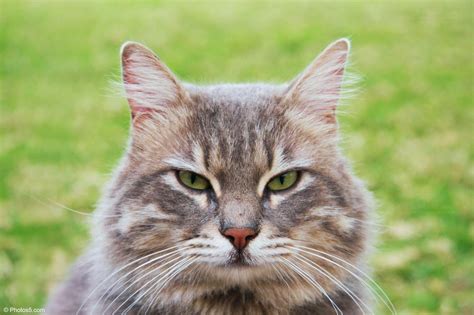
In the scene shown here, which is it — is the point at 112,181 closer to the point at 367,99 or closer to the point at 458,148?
the point at 458,148

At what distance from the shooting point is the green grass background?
18.5ft

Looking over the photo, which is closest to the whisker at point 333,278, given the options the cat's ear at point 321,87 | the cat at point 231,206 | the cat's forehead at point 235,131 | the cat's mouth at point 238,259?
the cat at point 231,206

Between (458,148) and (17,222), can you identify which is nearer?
(17,222)

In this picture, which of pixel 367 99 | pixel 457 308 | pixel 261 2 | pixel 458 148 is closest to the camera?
pixel 457 308

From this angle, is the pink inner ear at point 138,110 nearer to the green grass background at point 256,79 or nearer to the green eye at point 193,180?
the green grass background at point 256,79

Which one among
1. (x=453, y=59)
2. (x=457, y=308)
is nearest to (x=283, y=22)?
(x=453, y=59)

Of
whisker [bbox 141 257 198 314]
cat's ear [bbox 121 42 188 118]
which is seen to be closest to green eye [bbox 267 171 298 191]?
whisker [bbox 141 257 198 314]

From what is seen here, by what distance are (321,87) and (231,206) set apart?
0.87 m

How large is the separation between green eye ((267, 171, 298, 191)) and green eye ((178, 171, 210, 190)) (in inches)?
10.9

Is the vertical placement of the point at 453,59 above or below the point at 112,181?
Result: above

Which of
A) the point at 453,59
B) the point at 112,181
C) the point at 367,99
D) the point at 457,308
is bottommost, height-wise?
the point at 457,308

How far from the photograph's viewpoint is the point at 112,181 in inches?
138

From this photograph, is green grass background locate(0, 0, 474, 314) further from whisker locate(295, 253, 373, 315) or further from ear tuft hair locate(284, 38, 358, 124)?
whisker locate(295, 253, 373, 315)

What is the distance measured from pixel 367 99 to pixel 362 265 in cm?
631
